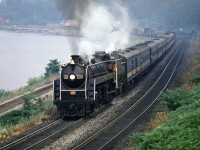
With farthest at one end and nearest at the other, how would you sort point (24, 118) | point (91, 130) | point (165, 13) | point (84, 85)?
point (165, 13), point (24, 118), point (84, 85), point (91, 130)

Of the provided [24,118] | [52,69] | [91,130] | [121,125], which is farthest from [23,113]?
[52,69]

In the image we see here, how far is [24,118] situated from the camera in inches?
977

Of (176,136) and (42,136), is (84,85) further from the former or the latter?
(176,136)

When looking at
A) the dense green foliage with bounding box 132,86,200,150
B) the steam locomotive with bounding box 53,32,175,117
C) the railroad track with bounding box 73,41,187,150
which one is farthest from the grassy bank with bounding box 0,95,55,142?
the dense green foliage with bounding box 132,86,200,150

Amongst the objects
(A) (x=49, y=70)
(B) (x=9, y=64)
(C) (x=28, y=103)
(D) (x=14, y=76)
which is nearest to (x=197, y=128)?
(C) (x=28, y=103)

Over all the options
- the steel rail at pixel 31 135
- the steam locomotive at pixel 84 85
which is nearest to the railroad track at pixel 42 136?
the steel rail at pixel 31 135

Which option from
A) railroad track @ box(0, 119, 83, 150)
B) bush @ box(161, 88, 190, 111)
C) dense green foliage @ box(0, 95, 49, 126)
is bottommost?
dense green foliage @ box(0, 95, 49, 126)

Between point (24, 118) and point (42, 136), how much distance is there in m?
6.85

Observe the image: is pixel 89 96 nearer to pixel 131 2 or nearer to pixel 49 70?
pixel 49 70

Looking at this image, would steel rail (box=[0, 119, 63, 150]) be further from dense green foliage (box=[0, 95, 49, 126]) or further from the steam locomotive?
dense green foliage (box=[0, 95, 49, 126])

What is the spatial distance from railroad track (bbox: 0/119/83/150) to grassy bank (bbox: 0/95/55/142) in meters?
1.44

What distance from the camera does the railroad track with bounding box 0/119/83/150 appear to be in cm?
1666

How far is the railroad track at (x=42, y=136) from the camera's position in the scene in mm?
16656

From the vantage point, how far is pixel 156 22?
6993 inches
